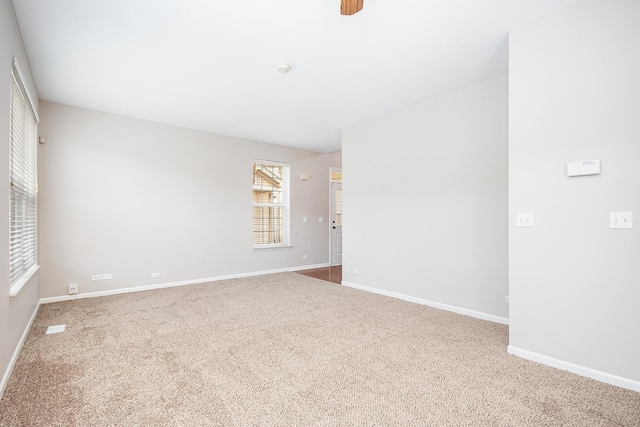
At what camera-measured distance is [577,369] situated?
7.04ft

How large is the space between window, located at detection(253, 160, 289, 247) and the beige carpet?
2701 mm

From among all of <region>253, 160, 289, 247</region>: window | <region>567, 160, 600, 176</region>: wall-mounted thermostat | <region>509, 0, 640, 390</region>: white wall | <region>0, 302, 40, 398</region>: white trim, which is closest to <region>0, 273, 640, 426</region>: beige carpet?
<region>0, 302, 40, 398</region>: white trim

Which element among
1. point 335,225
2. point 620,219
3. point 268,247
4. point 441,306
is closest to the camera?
point 620,219

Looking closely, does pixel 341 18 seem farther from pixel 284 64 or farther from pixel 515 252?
pixel 515 252

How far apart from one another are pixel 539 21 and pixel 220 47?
2.53 metres

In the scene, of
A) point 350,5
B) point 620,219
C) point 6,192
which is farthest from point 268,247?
point 620,219

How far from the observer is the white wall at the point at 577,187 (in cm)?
198

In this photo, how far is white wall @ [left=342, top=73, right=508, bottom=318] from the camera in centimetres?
325

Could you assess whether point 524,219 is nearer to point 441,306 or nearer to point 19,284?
point 441,306

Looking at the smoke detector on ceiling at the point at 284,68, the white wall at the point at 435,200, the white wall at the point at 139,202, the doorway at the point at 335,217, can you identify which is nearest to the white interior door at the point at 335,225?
the doorway at the point at 335,217

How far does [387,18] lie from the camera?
7.68ft

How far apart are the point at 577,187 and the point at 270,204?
16.2 feet

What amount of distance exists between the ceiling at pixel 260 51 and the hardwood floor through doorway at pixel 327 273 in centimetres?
283

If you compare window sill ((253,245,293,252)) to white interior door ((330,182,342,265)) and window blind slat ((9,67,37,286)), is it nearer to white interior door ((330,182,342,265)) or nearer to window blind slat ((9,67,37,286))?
white interior door ((330,182,342,265))
